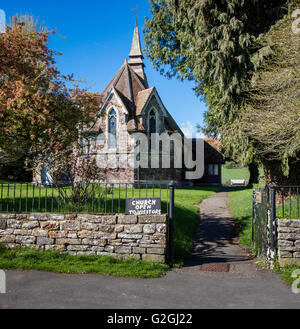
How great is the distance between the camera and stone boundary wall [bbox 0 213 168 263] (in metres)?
7.33

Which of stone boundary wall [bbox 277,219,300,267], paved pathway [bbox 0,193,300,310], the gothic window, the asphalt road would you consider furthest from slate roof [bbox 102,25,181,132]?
the asphalt road

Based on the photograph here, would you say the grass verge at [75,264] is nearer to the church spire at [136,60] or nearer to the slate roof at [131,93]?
the slate roof at [131,93]

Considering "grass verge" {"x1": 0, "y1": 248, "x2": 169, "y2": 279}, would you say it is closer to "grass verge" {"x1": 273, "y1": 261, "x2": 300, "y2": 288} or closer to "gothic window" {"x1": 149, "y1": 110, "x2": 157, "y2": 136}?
"grass verge" {"x1": 273, "y1": 261, "x2": 300, "y2": 288}

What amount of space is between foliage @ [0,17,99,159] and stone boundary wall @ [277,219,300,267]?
6730 millimetres

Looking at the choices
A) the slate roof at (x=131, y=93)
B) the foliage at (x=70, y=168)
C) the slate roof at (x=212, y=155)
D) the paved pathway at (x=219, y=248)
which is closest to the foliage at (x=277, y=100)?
the paved pathway at (x=219, y=248)

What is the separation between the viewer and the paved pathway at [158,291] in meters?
5.10

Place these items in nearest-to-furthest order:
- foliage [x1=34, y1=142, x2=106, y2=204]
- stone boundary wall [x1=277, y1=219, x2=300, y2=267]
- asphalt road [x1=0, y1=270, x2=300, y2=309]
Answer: asphalt road [x1=0, y1=270, x2=300, y2=309] → stone boundary wall [x1=277, y1=219, x2=300, y2=267] → foliage [x1=34, y1=142, x2=106, y2=204]

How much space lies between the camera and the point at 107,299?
527 cm

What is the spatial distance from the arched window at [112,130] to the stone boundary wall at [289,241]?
19.5m

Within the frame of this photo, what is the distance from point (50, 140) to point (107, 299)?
5666 mm

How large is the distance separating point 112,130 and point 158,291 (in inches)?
821

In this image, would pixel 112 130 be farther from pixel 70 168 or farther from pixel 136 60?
pixel 70 168

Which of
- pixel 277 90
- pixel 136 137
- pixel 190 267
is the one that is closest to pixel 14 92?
pixel 190 267
